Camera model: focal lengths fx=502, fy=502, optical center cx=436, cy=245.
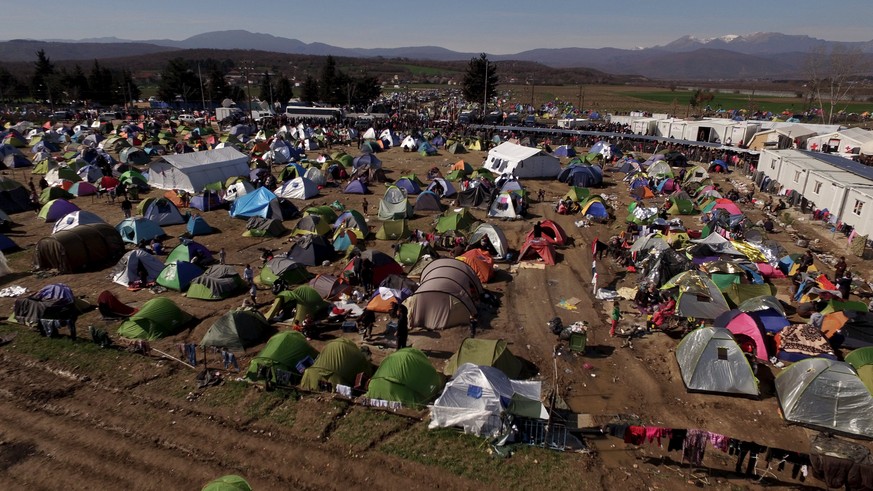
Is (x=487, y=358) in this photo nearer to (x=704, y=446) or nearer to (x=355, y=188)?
(x=704, y=446)

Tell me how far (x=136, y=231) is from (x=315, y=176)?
40.1 feet

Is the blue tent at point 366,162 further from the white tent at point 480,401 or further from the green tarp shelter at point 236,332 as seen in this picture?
the white tent at point 480,401

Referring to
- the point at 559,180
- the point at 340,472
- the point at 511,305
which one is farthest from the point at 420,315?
the point at 559,180

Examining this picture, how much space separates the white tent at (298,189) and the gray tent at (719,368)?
22652mm

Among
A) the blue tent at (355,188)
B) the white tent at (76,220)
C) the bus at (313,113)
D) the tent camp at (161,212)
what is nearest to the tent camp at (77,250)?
the white tent at (76,220)

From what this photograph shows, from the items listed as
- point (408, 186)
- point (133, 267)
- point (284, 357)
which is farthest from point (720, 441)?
point (408, 186)

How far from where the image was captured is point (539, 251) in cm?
2002

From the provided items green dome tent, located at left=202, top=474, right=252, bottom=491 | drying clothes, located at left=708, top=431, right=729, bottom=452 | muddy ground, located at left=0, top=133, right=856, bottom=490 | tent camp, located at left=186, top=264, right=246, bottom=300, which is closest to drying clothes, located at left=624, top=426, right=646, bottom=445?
muddy ground, located at left=0, top=133, right=856, bottom=490

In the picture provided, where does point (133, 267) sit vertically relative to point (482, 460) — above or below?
above

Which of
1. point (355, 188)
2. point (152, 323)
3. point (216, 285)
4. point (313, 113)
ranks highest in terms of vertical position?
point (313, 113)

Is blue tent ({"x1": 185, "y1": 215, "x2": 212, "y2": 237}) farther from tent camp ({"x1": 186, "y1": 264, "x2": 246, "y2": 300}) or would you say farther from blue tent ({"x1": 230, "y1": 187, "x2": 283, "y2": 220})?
tent camp ({"x1": 186, "y1": 264, "x2": 246, "y2": 300})

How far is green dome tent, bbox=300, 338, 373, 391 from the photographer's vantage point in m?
11.4

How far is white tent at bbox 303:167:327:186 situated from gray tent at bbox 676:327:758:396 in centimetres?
2438

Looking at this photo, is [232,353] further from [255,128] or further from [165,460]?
[255,128]
